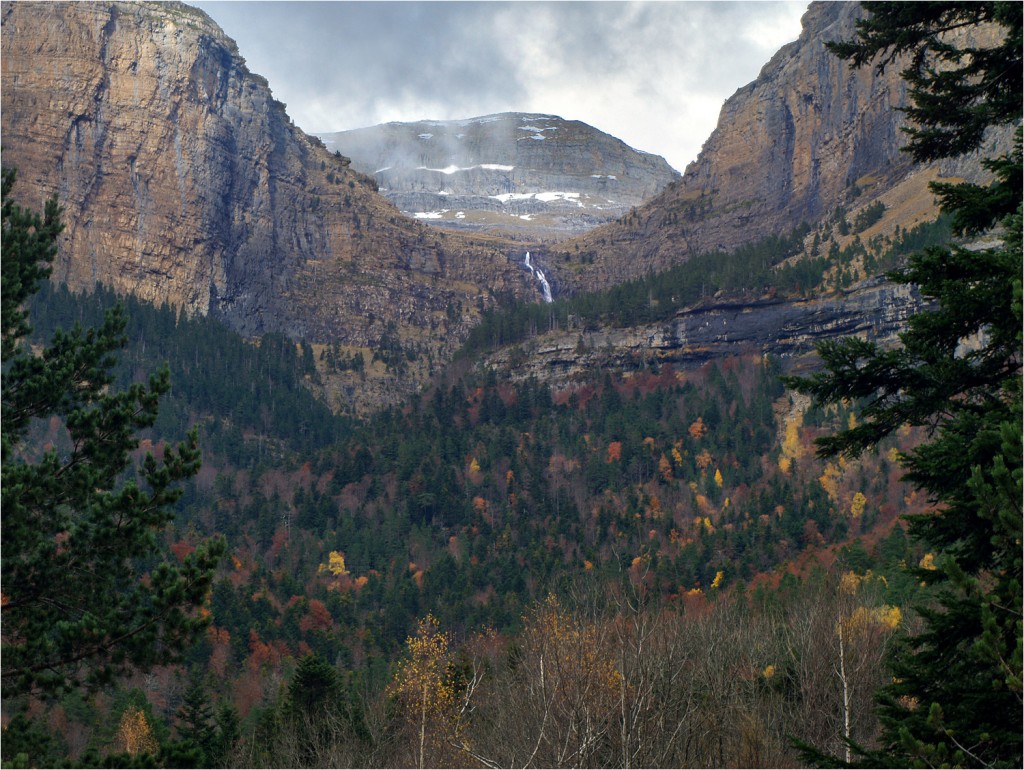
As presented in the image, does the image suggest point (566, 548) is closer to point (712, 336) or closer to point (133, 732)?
point (712, 336)

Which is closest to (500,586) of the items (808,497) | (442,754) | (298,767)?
(808,497)

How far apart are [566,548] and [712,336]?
5937 centimetres

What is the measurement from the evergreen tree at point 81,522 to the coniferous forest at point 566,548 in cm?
6

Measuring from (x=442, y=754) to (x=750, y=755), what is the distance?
26.8 feet

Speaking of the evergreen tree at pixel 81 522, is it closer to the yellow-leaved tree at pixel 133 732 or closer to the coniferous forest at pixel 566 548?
the coniferous forest at pixel 566 548

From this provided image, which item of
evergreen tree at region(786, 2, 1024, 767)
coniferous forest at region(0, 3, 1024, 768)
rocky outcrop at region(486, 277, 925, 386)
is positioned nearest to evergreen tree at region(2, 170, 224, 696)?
coniferous forest at region(0, 3, 1024, 768)

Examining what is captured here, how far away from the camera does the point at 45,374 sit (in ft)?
59.7

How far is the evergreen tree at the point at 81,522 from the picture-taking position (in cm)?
1639

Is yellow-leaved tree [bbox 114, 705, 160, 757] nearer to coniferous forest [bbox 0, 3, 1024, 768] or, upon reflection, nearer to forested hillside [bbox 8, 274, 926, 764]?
coniferous forest [bbox 0, 3, 1024, 768]

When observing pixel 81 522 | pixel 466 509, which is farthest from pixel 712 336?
pixel 81 522

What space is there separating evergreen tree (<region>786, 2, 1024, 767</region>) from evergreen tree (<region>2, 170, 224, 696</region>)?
10071 mm

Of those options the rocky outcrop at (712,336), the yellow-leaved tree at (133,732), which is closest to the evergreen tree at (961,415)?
the yellow-leaved tree at (133,732)

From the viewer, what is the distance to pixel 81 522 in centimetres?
1755

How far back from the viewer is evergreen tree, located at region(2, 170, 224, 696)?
53.8 ft
